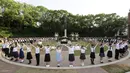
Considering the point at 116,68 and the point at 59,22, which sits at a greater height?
the point at 59,22

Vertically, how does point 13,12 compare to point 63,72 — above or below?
above

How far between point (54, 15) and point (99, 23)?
41.5 feet

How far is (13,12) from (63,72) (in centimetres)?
3381

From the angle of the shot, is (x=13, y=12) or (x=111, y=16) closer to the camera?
(x=13, y=12)

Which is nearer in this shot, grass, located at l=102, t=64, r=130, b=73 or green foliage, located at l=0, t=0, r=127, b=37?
grass, located at l=102, t=64, r=130, b=73

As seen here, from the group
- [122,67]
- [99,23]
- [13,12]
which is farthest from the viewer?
[99,23]

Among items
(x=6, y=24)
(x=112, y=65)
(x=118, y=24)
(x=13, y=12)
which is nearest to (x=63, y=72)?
→ (x=112, y=65)

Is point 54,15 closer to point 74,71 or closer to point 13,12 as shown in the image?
point 13,12

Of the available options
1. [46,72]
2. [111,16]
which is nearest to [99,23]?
[111,16]

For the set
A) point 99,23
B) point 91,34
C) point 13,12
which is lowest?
point 91,34

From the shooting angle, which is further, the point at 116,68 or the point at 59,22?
the point at 59,22

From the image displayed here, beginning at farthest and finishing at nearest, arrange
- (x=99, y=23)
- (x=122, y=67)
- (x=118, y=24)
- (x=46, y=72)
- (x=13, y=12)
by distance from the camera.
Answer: (x=99, y=23) → (x=118, y=24) → (x=13, y=12) → (x=122, y=67) → (x=46, y=72)

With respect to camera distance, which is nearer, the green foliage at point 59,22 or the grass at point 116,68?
the grass at point 116,68

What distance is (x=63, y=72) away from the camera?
10570 millimetres
